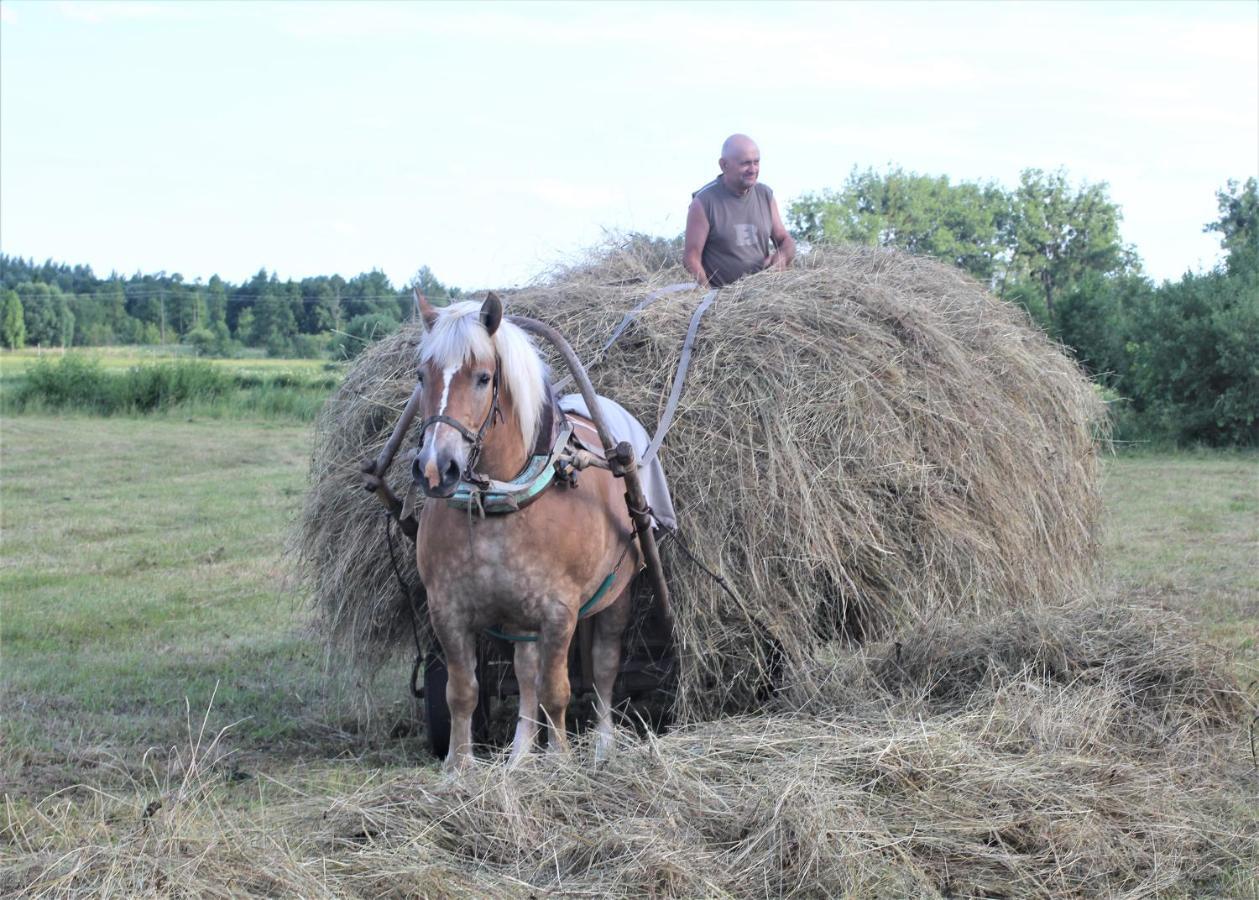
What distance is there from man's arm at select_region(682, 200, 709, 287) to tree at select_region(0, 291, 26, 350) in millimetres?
57238

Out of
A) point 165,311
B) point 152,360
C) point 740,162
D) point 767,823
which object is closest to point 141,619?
point 740,162

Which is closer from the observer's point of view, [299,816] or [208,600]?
[299,816]

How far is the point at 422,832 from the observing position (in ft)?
11.6

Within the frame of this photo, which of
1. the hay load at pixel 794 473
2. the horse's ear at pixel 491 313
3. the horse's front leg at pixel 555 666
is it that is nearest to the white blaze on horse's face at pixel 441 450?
the horse's ear at pixel 491 313

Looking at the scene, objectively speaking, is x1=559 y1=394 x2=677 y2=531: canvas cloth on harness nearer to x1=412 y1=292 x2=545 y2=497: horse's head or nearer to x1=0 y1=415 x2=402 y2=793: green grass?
x1=412 y1=292 x2=545 y2=497: horse's head

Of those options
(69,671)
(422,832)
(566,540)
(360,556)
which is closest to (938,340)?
(566,540)

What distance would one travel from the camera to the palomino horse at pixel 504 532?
13.4 feet

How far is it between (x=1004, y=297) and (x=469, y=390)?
543 inches

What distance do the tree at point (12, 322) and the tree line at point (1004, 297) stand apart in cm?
8

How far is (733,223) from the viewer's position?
6.98 metres

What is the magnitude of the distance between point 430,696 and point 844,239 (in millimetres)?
4093

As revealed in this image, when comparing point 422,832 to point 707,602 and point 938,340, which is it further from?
point 938,340

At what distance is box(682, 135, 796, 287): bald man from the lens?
691cm

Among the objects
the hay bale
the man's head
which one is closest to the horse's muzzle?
the hay bale
